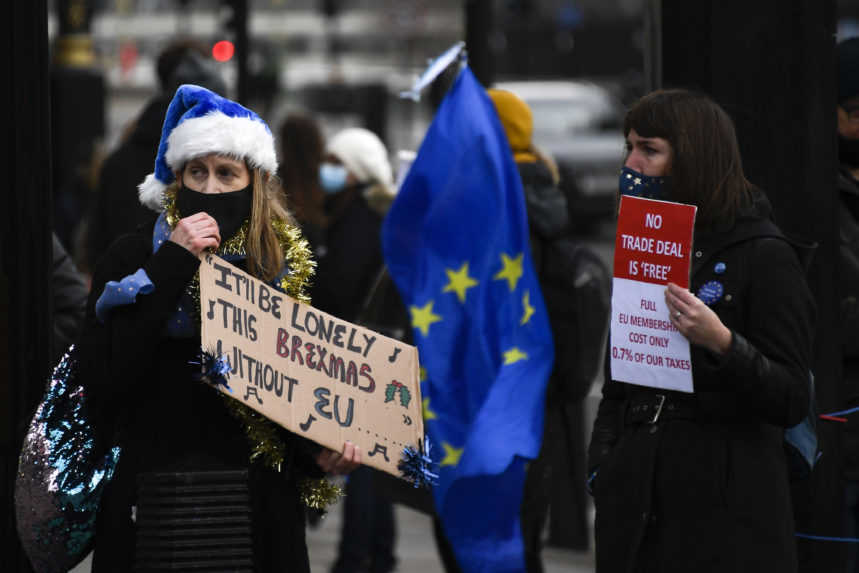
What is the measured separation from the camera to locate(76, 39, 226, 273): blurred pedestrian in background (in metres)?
6.86

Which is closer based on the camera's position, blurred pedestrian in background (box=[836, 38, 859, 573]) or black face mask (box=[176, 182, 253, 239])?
black face mask (box=[176, 182, 253, 239])

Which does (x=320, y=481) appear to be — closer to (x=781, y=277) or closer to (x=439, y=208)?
(x=781, y=277)

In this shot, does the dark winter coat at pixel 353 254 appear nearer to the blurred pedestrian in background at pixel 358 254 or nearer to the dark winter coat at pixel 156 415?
the blurred pedestrian in background at pixel 358 254

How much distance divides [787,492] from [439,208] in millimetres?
2238

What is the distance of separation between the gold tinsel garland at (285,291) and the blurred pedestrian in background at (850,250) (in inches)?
66.7

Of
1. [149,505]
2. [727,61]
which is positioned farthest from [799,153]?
[149,505]

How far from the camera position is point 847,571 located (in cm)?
468

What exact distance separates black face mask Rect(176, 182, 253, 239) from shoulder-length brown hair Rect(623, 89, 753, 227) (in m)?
1.01

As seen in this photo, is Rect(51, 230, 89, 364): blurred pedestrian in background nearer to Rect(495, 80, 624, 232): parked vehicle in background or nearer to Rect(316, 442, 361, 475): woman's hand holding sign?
Rect(316, 442, 361, 475): woman's hand holding sign

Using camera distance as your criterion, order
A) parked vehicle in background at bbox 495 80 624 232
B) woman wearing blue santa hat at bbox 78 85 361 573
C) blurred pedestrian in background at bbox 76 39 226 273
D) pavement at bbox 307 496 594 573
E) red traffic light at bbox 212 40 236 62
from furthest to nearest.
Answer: parked vehicle in background at bbox 495 80 624 232, red traffic light at bbox 212 40 236 62, pavement at bbox 307 496 594 573, blurred pedestrian in background at bbox 76 39 226 273, woman wearing blue santa hat at bbox 78 85 361 573

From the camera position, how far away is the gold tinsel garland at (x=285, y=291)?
144 inches

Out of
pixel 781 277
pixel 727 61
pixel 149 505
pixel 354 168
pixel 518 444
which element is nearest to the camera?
pixel 149 505

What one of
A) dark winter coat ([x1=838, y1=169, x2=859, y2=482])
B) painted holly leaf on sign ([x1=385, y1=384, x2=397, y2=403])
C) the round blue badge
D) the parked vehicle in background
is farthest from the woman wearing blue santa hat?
the parked vehicle in background

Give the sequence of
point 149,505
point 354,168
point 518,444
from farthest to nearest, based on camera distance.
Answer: point 354,168 < point 518,444 < point 149,505
